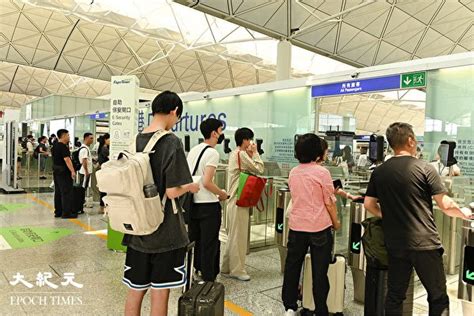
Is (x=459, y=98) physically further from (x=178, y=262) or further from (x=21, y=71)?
(x=21, y=71)

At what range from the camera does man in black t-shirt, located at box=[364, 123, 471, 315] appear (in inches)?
96.7

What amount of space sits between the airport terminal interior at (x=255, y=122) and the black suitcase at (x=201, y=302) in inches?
2.2

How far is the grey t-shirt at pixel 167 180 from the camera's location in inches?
92.2

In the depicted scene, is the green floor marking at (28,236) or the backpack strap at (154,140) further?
the green floor marking at (28,236)

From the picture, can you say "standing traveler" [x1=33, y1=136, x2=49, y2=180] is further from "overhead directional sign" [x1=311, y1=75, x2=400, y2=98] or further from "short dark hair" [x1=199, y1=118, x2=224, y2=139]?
"short dark hair" [x1=199, y1=118, x2=224, y2=139]

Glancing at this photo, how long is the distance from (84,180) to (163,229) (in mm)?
6829

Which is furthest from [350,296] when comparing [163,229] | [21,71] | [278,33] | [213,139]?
[21,71]

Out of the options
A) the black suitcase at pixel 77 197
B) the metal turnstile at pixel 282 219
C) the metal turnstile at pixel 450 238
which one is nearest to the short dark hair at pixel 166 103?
the metal turnstile at pixel 282 219

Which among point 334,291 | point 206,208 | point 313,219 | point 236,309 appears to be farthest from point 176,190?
point 334,291

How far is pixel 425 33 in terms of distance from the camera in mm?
17438

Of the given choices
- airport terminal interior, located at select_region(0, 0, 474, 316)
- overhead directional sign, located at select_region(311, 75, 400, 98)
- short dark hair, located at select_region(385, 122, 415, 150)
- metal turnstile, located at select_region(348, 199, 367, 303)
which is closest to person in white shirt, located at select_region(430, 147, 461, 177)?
airport terminal interior, located at select_region(0, 0, 474, 316)

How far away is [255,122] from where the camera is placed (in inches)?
312

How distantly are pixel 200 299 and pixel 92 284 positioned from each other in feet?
6.74

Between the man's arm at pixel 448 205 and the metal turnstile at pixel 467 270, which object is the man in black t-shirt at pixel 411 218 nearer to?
the man's arm at pixel 448 205
